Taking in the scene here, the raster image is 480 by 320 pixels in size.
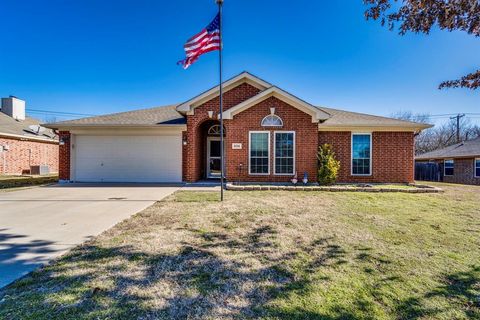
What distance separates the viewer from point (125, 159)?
13344 mm

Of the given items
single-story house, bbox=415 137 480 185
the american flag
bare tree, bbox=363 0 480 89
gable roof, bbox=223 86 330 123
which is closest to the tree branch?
bare tree, bbox=363 0 480 89

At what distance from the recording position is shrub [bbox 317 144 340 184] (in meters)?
11.6

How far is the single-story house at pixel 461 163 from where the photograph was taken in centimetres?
2034

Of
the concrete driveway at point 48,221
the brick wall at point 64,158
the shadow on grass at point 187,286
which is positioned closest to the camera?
the shadow on grass at point 187,286

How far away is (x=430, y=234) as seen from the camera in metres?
4.84

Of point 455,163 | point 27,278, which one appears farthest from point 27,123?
point 455,163

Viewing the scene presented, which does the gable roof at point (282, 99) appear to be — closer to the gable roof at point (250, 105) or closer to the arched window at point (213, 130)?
the gable roof at point (250, 105)

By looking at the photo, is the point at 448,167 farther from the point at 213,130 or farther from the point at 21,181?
the point at 21,181

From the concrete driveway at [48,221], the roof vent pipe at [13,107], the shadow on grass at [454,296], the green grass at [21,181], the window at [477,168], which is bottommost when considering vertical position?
the shadow on grass at [454,296]

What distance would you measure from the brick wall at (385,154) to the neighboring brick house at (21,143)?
2186cm

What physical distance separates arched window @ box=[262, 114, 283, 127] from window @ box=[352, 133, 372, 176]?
4060 millimetres

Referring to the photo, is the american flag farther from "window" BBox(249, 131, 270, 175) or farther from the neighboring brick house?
the neighboring brick house

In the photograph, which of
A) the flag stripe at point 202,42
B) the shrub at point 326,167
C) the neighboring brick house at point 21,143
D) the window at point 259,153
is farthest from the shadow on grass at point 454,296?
the neighboring brick house at point 21,143

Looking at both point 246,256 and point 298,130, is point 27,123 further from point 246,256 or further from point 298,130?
point 246,256
